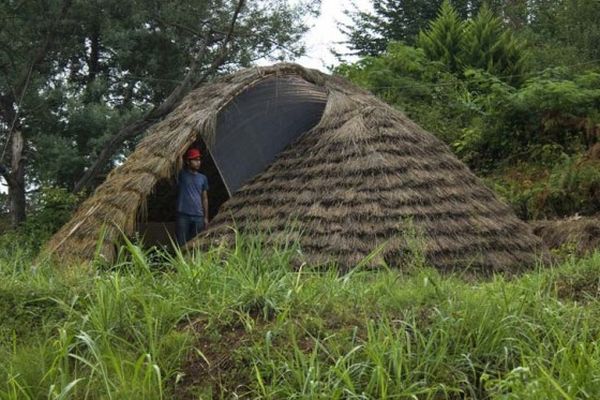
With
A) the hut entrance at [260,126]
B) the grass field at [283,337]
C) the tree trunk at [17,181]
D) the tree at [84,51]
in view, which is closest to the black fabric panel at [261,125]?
the hut entrance at [260,126]

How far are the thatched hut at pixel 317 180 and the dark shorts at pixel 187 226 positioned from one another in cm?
27

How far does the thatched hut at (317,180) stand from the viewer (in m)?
7.33

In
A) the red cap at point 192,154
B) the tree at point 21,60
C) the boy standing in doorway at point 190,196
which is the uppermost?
the tree at point 21,60

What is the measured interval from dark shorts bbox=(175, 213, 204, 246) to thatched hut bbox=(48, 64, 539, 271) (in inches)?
10.7

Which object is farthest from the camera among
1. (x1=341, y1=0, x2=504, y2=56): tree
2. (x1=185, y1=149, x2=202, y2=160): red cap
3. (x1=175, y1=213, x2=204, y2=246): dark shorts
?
(x1=341, y1=0, x2=504, y2=56): tree

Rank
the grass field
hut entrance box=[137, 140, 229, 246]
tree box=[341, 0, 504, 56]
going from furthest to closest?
tree box=[341, 0, 504, 56] → hut entrance box=[137, 140, 229, 246] → the grass field

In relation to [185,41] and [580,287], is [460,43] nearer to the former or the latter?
[185,41]

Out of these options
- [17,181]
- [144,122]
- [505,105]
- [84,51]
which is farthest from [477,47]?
[17,181]

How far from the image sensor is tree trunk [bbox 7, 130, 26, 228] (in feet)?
60.6

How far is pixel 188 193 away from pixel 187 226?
0.38 metres

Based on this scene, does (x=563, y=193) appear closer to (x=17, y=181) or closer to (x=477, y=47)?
(x=477, y=47)

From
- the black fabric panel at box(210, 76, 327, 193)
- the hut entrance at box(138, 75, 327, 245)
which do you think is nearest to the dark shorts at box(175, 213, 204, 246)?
the hut entrance at box(138, 75, 327, 245)

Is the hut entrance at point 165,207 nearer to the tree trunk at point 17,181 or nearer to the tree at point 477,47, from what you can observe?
the tree trunk at point 17,181

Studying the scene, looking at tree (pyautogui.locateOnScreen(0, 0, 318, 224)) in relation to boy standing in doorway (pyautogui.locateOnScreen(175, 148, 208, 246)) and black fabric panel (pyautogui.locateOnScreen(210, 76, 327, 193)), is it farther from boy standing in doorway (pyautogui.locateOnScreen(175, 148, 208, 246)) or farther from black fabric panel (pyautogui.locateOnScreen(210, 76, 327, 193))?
boy standing in doorway (pyautogui.locateOnScreen(175, 148, 208, 246))
